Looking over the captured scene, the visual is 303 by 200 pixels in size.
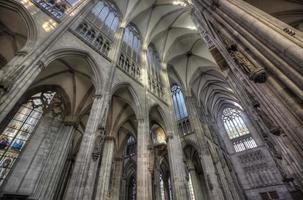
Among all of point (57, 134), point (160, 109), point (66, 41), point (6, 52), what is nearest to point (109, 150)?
point (57, 134)

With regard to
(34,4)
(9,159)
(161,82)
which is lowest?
(9,159)

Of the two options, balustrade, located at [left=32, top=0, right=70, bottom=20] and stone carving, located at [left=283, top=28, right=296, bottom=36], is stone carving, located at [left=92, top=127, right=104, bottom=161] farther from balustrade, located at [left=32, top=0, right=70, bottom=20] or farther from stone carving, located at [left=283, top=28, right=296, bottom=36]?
stone carving, located at [left=283, top=28, right=296, bottom=36]

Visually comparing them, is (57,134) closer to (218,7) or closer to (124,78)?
(124,78)

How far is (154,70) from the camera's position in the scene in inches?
583

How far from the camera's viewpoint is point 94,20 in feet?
33.6

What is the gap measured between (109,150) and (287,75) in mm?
10411

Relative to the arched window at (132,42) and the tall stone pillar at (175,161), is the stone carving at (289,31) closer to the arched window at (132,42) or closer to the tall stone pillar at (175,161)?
the tall stone pillar at (175,161)

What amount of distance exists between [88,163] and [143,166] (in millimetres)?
3177

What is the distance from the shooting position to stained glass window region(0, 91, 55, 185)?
7.77 meters

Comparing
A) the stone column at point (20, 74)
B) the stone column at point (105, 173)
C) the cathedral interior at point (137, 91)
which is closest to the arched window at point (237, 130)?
the cathedral interior at point (137, 91)

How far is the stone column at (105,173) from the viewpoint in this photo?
8.65 m

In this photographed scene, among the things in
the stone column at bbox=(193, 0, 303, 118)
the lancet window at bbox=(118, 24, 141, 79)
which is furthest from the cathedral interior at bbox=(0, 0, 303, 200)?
the lancet window at bbox=(118, 24, 141, 79)

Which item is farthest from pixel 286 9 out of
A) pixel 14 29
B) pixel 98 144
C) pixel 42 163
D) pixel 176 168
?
pixel 42 163

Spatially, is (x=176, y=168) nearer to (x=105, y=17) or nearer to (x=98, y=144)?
(x=98, y=144)
